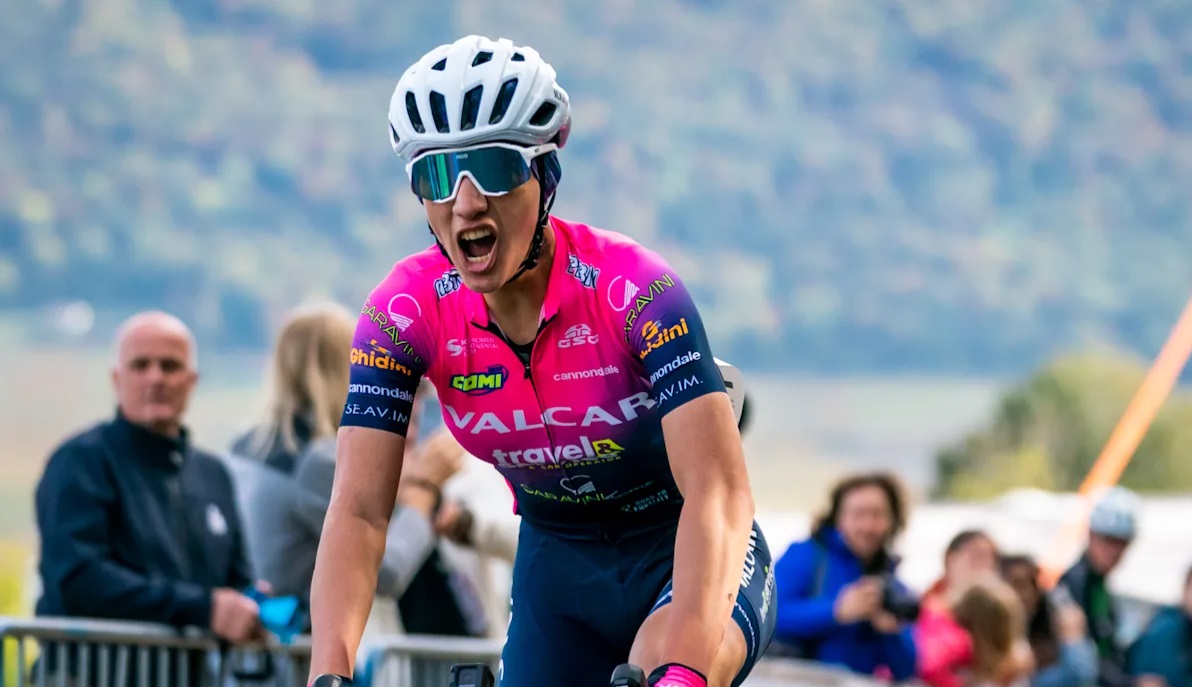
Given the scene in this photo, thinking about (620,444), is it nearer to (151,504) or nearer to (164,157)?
(151,504)

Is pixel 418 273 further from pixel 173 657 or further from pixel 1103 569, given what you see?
pixel 1103 569

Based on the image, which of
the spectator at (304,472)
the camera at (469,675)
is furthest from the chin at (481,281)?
the spectator at (304,472)

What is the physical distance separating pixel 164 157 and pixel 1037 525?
126 ft

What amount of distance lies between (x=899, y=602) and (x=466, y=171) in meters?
4.40

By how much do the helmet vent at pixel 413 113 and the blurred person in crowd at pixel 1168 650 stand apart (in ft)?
21.8

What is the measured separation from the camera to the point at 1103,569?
31.2 feet

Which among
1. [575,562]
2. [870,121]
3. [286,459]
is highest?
[870,121]

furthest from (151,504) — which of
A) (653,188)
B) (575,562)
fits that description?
(653,188)

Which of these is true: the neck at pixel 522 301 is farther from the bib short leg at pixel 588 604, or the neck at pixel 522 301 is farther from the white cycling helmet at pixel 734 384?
the bib short leg at pixel 588 604

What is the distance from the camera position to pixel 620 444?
3973mm

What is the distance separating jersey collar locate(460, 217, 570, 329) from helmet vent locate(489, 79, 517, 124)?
1.32 feet

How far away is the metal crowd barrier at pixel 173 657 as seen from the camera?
216 inches

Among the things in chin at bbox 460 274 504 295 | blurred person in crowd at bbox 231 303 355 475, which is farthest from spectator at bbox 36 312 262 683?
chin at bbox 460 274 504 295

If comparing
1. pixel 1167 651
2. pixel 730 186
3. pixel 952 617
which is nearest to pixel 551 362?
pixel 952 617
